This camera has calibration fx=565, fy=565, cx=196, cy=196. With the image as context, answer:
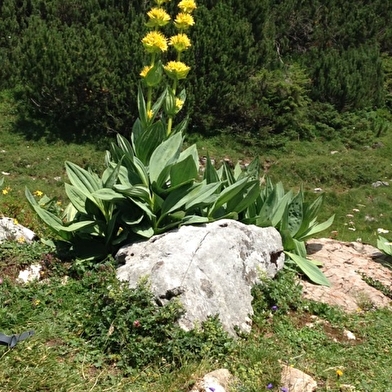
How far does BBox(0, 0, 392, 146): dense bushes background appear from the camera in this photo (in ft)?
44.5

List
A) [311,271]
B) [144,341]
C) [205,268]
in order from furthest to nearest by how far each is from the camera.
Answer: [311,271] < [205,268] < [144,341]

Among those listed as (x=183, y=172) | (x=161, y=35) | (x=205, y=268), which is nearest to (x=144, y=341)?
(x=205, y=268)

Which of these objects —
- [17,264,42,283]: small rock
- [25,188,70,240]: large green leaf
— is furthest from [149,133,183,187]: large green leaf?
[17,264,42,283]: small rock

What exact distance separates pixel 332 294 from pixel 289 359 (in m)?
1.65

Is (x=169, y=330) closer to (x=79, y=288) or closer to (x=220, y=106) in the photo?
(x=79, y=288)

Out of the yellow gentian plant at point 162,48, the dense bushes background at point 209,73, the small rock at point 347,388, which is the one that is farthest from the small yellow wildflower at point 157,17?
the dense bushes background at point 209,73

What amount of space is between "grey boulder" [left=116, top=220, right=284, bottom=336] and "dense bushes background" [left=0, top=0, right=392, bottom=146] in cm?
932

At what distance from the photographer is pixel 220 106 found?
14594mm

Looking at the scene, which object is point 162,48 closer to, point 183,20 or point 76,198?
point 183,20

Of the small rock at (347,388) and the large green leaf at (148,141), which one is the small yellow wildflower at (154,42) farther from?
the small rock at (347,388)

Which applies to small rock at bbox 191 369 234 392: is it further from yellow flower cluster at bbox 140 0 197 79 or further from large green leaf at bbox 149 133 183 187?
yellow flower cluster at bbox 140 0 197 79

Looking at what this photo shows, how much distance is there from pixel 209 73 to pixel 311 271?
31.9 ft

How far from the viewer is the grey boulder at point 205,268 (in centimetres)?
387

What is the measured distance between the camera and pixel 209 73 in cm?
1416
